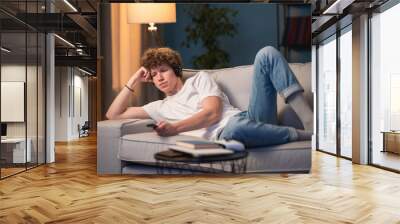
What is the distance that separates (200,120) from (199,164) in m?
0.61

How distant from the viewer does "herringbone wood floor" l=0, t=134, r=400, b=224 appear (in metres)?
4.07

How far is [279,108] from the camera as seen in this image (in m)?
5.77

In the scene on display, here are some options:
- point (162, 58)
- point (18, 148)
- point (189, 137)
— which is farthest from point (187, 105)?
point (18, 148)

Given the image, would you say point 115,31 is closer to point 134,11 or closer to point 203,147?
point 134,11

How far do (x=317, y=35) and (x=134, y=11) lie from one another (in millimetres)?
5267

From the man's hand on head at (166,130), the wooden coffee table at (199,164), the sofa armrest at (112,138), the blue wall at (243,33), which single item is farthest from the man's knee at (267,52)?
the sofa armrest at (112,138)

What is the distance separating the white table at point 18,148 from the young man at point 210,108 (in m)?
2.00

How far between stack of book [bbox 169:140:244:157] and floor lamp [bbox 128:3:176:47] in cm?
145

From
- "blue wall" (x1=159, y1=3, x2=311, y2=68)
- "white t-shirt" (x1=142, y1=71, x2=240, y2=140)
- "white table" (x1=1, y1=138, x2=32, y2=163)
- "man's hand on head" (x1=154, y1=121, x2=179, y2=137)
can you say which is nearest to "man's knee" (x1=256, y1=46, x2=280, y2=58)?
"blue wall" (x1=159, y1=3, x2=311, y2=68)

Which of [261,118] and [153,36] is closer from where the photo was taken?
[261,118]

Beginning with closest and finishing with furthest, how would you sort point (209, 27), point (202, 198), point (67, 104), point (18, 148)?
point (202, 198)
point (209, 27)
point (18, 148)
point (67, 104)

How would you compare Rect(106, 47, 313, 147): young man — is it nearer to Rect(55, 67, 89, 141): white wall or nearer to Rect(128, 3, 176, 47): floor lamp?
Rect(128, 3, 176, 47): floor lamp

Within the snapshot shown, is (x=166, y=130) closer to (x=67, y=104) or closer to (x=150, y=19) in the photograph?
(x=150, y=19)

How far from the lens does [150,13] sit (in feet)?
19.1
